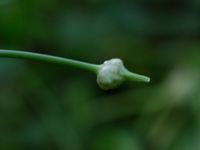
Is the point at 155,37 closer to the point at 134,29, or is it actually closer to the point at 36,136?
the point at 134,29

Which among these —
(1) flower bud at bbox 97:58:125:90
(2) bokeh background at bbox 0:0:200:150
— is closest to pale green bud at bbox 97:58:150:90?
(1) flower bud at bbox 97:58:125:90

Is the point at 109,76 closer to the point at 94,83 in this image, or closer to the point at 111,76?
the point at 111,76

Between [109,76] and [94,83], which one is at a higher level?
[94,83]

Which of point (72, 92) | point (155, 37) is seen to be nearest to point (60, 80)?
point (72, 92)

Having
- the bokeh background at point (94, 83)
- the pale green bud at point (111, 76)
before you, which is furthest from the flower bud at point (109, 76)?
the bokeh background at point (94, 83)

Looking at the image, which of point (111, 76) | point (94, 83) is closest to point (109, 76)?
point (111, 76)

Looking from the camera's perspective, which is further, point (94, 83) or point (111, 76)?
point (94, 83)

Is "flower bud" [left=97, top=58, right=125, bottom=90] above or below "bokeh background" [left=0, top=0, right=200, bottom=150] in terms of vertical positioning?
below

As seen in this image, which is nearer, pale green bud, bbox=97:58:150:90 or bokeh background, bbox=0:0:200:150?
pale green bud, bbox=97:58:150:90

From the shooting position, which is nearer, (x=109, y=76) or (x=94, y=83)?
(x=109, y=76)

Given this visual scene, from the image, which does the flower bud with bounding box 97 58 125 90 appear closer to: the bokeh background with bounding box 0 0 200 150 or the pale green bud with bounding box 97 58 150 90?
the pale green bud with bounding box 97 58 150 90
